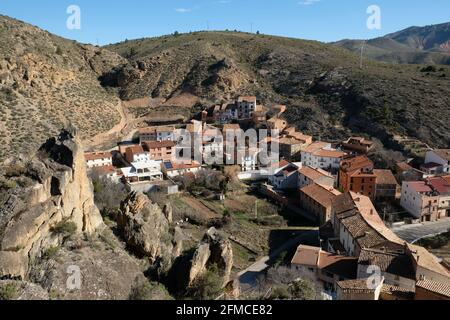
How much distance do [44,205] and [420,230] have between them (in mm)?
30832

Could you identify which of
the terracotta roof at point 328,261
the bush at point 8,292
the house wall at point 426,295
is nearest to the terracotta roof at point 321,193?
the terracotta roof at point 328,261

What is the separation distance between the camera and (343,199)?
107 ft

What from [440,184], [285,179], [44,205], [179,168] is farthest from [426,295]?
[179,168]

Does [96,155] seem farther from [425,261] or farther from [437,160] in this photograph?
[437,160]

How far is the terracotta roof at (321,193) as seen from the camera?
34875 millimetres

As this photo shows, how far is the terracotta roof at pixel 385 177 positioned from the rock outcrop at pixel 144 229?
27726 mm

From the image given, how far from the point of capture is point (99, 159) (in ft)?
145

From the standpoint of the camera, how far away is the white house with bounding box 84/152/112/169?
43219 millimetres

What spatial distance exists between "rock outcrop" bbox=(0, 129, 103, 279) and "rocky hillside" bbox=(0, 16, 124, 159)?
24686 millimetres

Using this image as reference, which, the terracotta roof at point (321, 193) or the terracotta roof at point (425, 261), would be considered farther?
the terracotta roof at point (321, 193)

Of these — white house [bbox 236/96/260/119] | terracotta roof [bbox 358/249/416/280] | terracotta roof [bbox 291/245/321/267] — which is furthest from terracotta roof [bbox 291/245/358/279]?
white house [bbox 236/96/260/119]

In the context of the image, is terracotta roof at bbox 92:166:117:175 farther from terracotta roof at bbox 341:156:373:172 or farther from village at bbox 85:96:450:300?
terracotta roof at bbox 341:156:373:172

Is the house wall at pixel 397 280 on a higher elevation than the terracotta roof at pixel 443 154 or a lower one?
lower

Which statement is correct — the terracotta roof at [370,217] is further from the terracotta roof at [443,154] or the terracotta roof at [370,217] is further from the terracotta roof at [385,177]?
the terracotta roof at [443,154]
